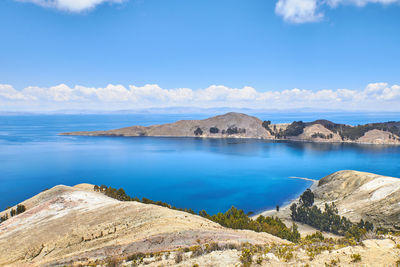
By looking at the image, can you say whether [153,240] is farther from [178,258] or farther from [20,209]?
[20,209]

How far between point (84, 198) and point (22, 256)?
1997 centimetres

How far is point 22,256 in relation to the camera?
86.8 ft

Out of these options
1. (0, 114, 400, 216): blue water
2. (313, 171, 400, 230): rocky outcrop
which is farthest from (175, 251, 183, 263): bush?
(0, 114, 400, 216): blue water

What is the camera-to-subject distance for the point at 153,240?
23047 mm

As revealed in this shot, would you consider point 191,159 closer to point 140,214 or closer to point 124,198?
point 124,198

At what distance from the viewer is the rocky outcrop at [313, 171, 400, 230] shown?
144 feet

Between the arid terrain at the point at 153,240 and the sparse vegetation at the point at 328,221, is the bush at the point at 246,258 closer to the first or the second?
the arid terrain at the point at 153,240

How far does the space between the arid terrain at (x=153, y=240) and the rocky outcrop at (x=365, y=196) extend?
235 mm

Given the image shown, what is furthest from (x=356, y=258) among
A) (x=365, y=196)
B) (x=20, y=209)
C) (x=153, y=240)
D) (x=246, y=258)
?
(x=20, y=209)

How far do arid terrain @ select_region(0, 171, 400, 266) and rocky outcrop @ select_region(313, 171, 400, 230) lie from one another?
235 millimetres

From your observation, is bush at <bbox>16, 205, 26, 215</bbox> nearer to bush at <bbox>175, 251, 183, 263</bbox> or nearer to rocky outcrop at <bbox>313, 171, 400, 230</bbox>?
bush at <bbox>175, 251, 183, 263</bbox>

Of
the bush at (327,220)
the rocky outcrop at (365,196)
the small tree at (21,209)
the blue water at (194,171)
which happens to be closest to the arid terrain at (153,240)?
the rocky outcrop at (365,196)

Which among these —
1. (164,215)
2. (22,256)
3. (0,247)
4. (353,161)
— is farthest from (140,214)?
(353,161)

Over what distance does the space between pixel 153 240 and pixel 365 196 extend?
51.4m
